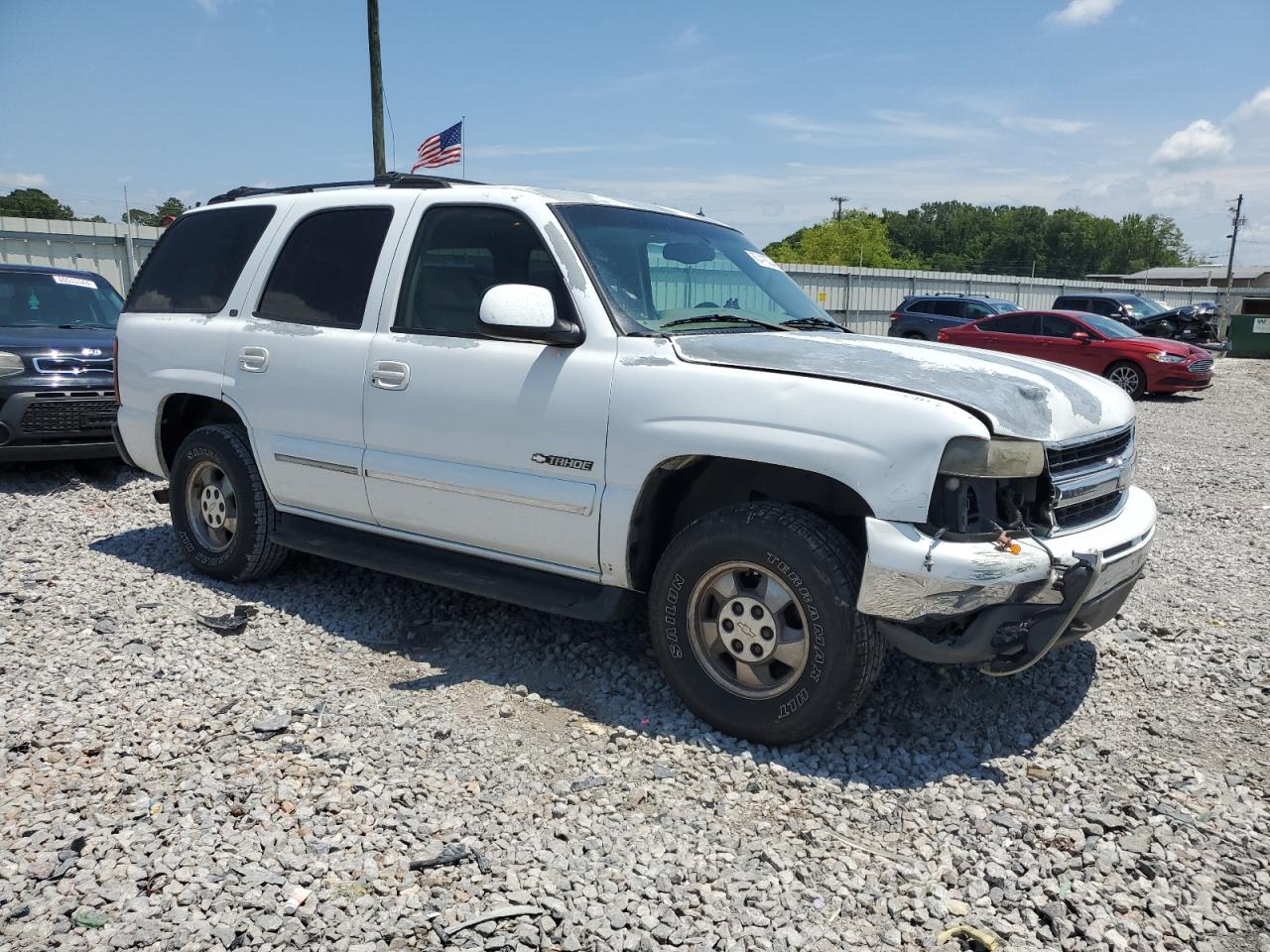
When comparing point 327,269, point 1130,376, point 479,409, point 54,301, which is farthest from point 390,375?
point 1130,376

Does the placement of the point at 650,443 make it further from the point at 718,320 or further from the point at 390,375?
the point at 390,375

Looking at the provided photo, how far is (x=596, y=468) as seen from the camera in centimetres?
354

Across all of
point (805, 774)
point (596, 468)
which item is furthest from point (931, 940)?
point (596, 468)

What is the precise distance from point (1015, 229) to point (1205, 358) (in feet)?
406

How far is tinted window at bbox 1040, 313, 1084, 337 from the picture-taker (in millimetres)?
16797

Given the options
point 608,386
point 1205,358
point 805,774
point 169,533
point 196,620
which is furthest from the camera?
point 1205,358

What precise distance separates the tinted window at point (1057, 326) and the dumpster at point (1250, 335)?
14.6 metres

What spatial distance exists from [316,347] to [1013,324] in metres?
15.8

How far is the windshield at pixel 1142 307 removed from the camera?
71.4 feet

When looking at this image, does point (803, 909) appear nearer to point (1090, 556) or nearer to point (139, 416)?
point (1090, 556)

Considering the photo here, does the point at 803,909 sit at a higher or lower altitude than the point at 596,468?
lower

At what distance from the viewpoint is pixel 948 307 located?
21922mm

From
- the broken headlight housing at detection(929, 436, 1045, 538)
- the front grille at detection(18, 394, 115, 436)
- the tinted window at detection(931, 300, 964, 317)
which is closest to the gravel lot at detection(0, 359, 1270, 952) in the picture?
the broken headlight housing at detection(929, 436, 1045, 538)

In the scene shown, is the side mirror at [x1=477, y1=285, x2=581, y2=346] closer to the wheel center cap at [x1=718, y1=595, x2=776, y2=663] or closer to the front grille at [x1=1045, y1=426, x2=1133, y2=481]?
the wheel center cap at [x1=718, y1=595, x2=776, y2=663]
